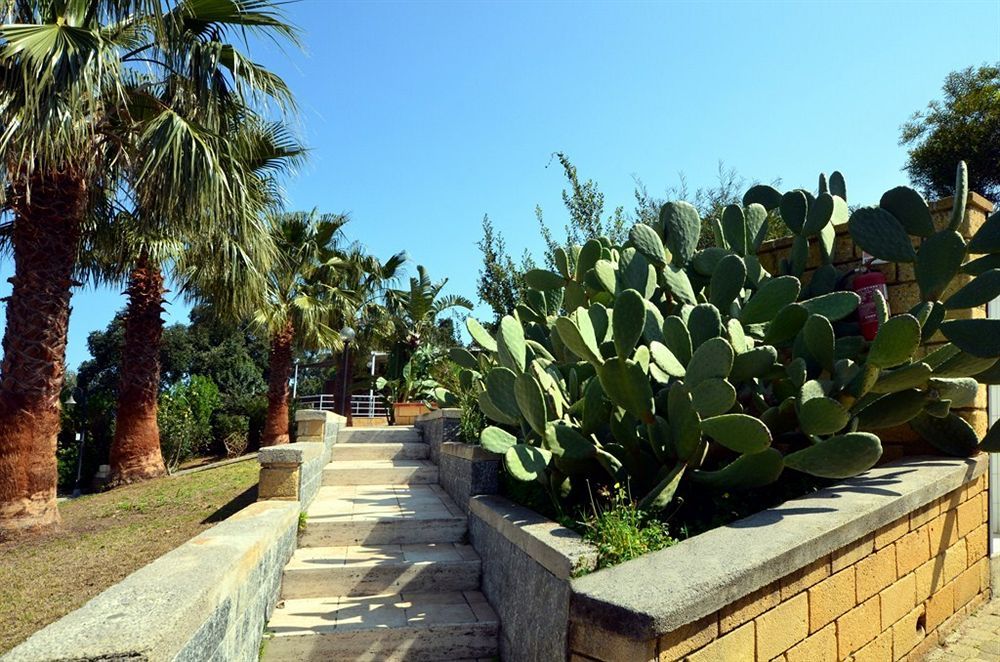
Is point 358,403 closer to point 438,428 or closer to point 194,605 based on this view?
point 438,428

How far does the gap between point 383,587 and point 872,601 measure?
2.90 metres

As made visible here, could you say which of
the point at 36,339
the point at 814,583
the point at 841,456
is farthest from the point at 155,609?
the point at 36,339

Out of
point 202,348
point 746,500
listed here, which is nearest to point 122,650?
A: point 746,500

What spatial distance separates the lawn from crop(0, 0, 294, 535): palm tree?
85 cm

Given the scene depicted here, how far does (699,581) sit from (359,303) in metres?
17.1

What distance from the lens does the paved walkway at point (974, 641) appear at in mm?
3375

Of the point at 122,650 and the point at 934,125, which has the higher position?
the point at 934,125

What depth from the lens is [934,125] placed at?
18734 millimetres

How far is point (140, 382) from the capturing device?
1184cm

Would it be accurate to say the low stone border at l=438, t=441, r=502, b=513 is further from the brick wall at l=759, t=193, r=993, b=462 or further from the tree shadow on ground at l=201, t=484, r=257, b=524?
the brick wall at l=759, t=193, r=993, b=462

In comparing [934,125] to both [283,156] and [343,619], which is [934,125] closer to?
[283,156]

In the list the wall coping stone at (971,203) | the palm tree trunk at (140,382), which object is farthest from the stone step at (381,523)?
the palm tree trunk at (140,382)

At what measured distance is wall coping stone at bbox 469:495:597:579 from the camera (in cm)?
273

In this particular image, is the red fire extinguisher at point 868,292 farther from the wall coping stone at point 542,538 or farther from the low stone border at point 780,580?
the wall coping stone at point 542,538
